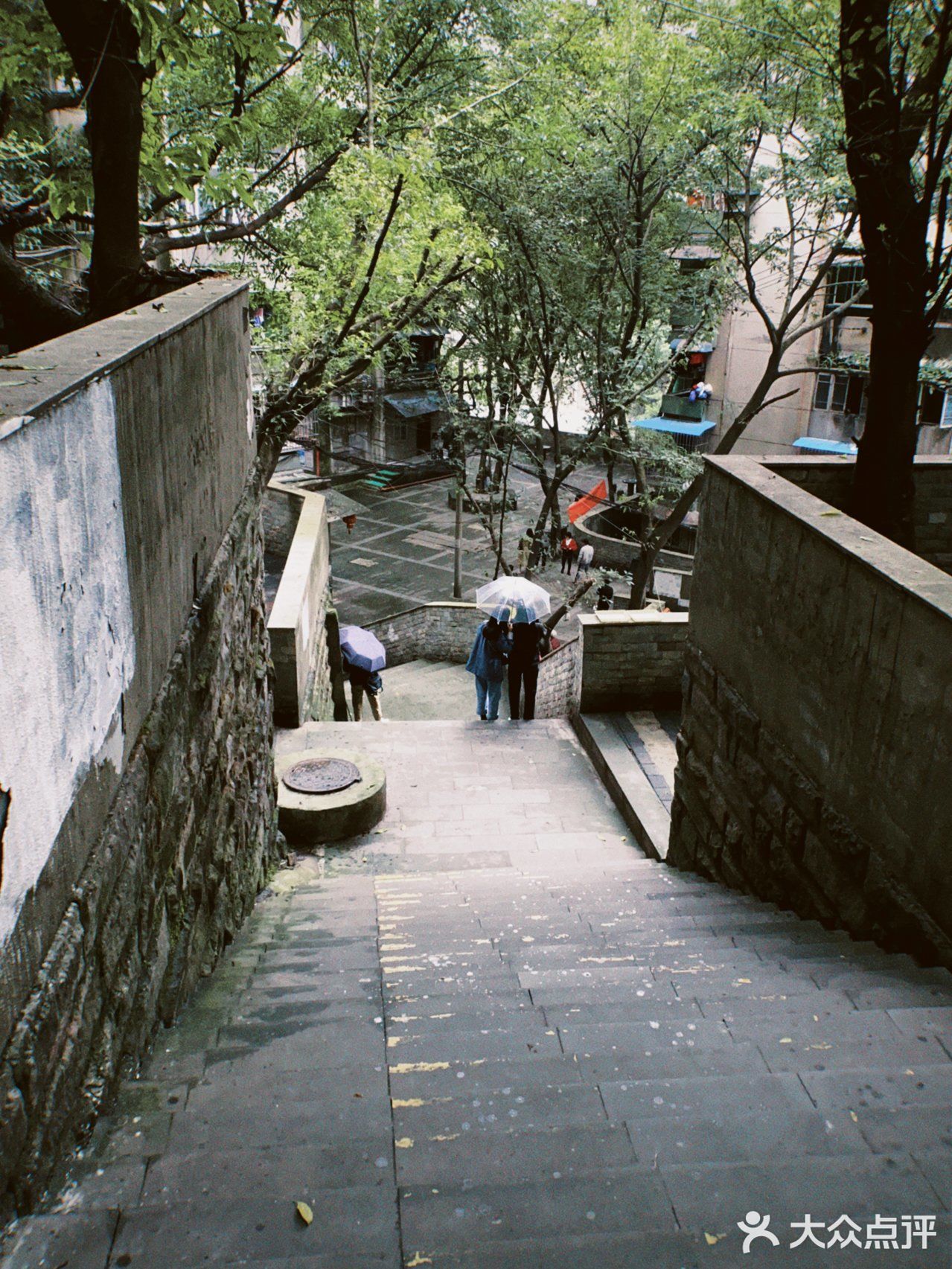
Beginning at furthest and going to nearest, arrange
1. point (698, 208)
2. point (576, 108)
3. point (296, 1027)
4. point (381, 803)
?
1. point (698, 208)
2. point (576, 108)
3. point (381, 803)
4. point (296, 1027)

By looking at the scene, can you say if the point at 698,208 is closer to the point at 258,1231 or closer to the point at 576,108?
the point at 576,108

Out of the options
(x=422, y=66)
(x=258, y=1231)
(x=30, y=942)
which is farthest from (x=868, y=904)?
Result: (x=422, y=66)

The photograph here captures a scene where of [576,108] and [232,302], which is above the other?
[576,108]

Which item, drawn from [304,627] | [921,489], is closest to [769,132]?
[921,489]

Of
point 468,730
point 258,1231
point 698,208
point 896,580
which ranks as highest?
point 698,208

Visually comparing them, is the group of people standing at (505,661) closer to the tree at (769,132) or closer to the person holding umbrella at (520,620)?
the person holding umbrella at (520,620)

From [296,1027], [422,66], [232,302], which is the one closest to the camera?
[296,1027]

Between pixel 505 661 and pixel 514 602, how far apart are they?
2.60 feet

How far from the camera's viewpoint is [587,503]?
2931 centimetres

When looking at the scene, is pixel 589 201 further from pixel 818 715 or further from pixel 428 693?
pixel 818 715

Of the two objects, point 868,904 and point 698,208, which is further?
point 698,208

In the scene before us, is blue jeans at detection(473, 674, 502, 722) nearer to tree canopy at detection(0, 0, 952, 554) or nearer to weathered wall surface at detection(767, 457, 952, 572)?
tree canopy at detection(0, 0, 952, 554)

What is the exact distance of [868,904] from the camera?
4340mm

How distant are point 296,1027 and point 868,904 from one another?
8.52 ft
